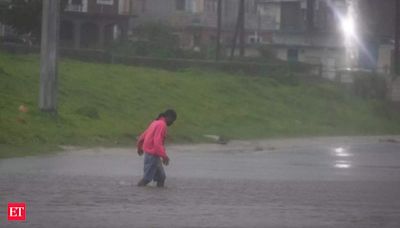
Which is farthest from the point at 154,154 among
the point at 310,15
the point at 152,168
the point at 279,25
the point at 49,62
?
the point at 279,25

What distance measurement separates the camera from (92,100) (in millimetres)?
36719

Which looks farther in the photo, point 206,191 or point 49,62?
point 49,62

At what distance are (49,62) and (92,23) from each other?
4069cm

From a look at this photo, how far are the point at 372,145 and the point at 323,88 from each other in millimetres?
16524

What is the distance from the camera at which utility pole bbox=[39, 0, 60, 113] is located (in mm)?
31281

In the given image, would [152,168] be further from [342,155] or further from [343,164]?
[342,155]

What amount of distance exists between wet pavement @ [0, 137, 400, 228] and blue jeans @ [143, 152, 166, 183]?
239 mm

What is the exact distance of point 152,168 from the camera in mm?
18078

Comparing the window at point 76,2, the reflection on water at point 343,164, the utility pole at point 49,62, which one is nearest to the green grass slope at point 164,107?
the utility pole at point 49,62

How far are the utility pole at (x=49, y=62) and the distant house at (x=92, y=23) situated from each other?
3586cm

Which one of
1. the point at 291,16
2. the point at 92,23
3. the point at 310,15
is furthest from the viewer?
the point at 291,16

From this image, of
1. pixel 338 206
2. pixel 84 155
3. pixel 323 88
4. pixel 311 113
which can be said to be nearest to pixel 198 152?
pixel 84 155

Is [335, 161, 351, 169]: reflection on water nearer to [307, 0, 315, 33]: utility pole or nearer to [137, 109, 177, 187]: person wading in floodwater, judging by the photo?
[137, 109, 177, 187]: person wading in floodwater

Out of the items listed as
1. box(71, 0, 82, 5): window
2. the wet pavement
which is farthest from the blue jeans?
box(71, 0, 82, 5): window
